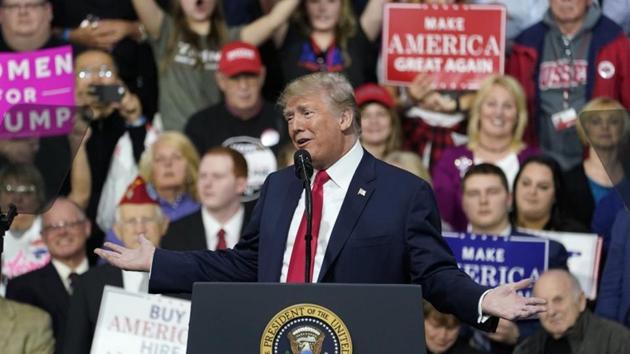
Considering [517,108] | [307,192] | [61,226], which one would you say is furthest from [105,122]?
[307,192]

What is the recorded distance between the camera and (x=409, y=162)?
8414mm

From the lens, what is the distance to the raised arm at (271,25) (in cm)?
941

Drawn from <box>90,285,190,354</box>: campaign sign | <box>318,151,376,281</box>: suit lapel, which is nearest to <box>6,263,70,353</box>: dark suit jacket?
<box>90,285,190,354</box>: campaign sign

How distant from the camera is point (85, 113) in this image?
5828 millimetres

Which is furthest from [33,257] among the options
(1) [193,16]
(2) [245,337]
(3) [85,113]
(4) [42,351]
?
(2) [245,337]

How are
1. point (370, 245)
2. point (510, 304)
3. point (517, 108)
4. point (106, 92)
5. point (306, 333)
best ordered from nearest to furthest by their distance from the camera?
point (306, 333), point (510, 304), point (370, 245), point (517, 108), point (106, 92)

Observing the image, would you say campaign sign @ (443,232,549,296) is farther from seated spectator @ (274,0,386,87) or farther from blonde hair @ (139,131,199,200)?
seated spectator @ (274,0,386,87)

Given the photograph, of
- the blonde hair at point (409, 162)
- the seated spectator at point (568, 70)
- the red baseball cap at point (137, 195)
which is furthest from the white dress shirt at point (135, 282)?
the seated spectator at point (568, 70)

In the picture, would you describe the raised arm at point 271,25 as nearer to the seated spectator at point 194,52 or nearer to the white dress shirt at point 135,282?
the seated spectator at point 194,52

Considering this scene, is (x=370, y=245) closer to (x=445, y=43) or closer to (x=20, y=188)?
(x=20, y=188)

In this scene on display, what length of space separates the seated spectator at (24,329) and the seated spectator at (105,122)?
136 cm

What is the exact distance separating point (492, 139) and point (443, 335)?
1.52m

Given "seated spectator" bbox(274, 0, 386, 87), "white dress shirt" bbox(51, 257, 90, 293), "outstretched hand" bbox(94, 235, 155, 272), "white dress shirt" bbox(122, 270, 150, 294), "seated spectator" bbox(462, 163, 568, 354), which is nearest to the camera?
"outstretched hand" bbox(94, 235, 155, 272)

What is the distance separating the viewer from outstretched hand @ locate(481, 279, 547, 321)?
177 inches
